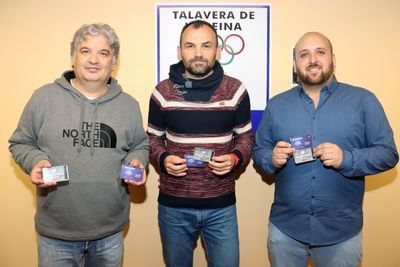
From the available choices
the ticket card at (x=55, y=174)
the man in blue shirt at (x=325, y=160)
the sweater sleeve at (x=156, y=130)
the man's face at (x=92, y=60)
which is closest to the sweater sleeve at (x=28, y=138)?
the ticket card at (x=55, y=174)

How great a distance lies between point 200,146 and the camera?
7.95ft

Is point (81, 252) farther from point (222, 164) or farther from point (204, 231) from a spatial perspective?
point (222, 164)

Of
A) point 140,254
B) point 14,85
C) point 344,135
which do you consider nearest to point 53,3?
point 14,85

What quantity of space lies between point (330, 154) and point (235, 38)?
4.26ft

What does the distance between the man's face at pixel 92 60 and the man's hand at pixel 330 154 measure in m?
1.45

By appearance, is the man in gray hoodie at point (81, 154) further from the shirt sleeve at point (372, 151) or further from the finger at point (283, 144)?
the shirt sleeve at point (372, 151)

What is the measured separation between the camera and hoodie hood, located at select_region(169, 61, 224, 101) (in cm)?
245

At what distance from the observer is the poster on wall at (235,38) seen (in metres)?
2.90

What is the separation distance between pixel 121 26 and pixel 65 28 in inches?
18.4

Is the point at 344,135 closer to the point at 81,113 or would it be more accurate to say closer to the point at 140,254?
the point at 81,113

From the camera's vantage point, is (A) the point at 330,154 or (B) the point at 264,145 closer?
(A) the point at 330,154

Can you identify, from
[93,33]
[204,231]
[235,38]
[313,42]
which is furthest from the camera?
[235,38]

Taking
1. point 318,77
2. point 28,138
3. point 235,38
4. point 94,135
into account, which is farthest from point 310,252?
point 28,138

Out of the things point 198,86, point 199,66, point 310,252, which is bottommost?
point 310,252
